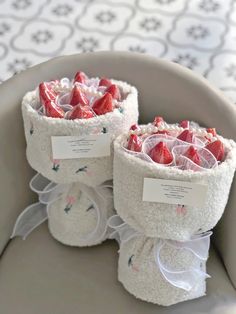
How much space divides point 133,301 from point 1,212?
0.36m

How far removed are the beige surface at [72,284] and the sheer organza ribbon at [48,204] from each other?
0.04 metres

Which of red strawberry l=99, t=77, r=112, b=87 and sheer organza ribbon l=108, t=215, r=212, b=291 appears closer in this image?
sheer organza ribbon l=108, t=215, r=212, b=291

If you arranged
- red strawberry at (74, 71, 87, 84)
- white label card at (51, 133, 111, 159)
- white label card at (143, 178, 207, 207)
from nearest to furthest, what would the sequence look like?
white label card at (143, 178, 207, 207) < white label card at (51, 133, 111, 159) < red strawberry at (74, 71, 87, 84)

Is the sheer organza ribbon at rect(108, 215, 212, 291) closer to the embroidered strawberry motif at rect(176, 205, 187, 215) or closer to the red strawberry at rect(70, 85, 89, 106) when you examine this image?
the embroidered strawberry motif at rect(176, 205, 187, 215)

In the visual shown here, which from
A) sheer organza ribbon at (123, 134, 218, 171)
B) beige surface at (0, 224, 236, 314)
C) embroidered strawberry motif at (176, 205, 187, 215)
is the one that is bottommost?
beige surface at (0, 224, 236, 314)

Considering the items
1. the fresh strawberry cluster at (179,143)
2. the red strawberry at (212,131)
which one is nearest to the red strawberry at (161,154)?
the fresh strawberry cluster at (179,143)

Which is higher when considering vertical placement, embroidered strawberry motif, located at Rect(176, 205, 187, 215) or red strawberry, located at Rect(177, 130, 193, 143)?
red strawberry, located at Rect(177, 130, 193, 143)

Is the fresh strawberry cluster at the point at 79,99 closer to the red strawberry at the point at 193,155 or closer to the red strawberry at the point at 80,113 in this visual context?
the red strawberry at the point at 80,113

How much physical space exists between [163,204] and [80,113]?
0.24m

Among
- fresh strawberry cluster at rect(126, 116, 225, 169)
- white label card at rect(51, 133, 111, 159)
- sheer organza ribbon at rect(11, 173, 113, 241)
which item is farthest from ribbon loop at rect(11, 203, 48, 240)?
fresh strawberry cluster at rect(126, 116, 225, 169)

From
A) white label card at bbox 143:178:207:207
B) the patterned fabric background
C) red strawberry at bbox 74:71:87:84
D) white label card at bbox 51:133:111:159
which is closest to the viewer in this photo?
white label card at bbox 143:178:207:207

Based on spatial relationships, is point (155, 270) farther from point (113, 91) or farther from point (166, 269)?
point (113, 91)

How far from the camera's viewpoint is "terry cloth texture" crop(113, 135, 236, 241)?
96 centimetres

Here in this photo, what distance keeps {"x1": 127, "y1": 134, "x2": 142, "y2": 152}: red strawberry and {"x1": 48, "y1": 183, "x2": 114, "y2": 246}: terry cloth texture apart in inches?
7.7
